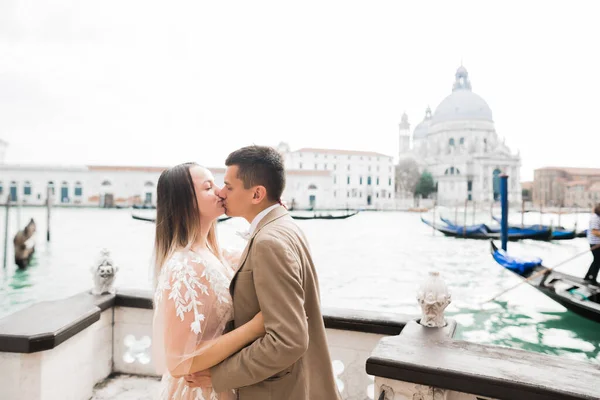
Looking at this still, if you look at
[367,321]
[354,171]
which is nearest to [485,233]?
[367,321]

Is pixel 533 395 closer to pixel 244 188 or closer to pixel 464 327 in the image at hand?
pixel 244 188

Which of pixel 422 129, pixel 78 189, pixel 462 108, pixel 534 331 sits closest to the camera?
pixel 534 331

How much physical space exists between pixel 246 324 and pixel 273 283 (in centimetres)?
13

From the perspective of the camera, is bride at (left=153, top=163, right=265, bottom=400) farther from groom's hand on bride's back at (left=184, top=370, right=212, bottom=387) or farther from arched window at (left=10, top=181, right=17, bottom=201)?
arched window at (left=10, top=181, right=17, bottom=201)

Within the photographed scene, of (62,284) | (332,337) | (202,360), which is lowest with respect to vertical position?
(62,284)

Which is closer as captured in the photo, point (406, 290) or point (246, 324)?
point (246, 324)

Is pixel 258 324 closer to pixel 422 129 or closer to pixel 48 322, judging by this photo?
pixel 48 322

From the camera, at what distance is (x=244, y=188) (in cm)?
98

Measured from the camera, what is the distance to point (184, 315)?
36.6 inches

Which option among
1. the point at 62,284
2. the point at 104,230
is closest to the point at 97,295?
the point at 62,284

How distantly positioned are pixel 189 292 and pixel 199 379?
21 centimetres

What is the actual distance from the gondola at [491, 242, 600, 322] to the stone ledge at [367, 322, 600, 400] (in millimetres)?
3598

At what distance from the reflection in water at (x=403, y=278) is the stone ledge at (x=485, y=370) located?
90cm

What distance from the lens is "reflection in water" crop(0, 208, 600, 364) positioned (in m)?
5.31
